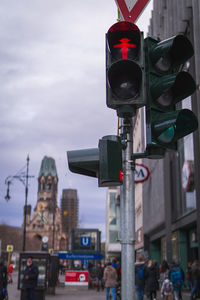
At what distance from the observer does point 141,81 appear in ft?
13.4

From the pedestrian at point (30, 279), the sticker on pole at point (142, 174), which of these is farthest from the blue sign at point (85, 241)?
the pedestrian at point (30, 279)

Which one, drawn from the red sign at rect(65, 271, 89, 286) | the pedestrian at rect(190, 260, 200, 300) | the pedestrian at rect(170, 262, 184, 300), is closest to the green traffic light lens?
the pedestrian at rect(170, 262, 184, 300)

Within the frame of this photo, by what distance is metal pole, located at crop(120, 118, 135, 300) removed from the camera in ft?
12.6

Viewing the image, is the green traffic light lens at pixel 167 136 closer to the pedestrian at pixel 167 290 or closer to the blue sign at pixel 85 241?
the pedestrian at pixel 167 290

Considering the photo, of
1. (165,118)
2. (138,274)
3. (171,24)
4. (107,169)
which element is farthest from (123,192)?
(171,24)

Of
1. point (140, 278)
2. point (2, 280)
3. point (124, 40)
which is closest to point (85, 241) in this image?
point (140, 278)

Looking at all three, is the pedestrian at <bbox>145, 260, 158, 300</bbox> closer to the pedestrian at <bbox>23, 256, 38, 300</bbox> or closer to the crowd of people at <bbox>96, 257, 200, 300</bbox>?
the crowd of people at <bbox>96, 257, 200, 300</bbox>

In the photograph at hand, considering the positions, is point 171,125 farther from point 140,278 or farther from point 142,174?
point 142,174

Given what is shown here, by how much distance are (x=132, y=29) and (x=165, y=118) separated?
0.93 m

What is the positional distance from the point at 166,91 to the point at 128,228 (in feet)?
4.50

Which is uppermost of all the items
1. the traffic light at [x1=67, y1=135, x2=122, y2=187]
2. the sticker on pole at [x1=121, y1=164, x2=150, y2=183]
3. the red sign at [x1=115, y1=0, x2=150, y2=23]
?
the sticker on pole at [x1=121, y1=164, x2=150, y2=183]

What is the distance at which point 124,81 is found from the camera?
4180 mm

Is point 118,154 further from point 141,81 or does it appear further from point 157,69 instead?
point 157,69

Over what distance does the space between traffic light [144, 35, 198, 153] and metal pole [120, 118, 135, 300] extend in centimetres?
33
